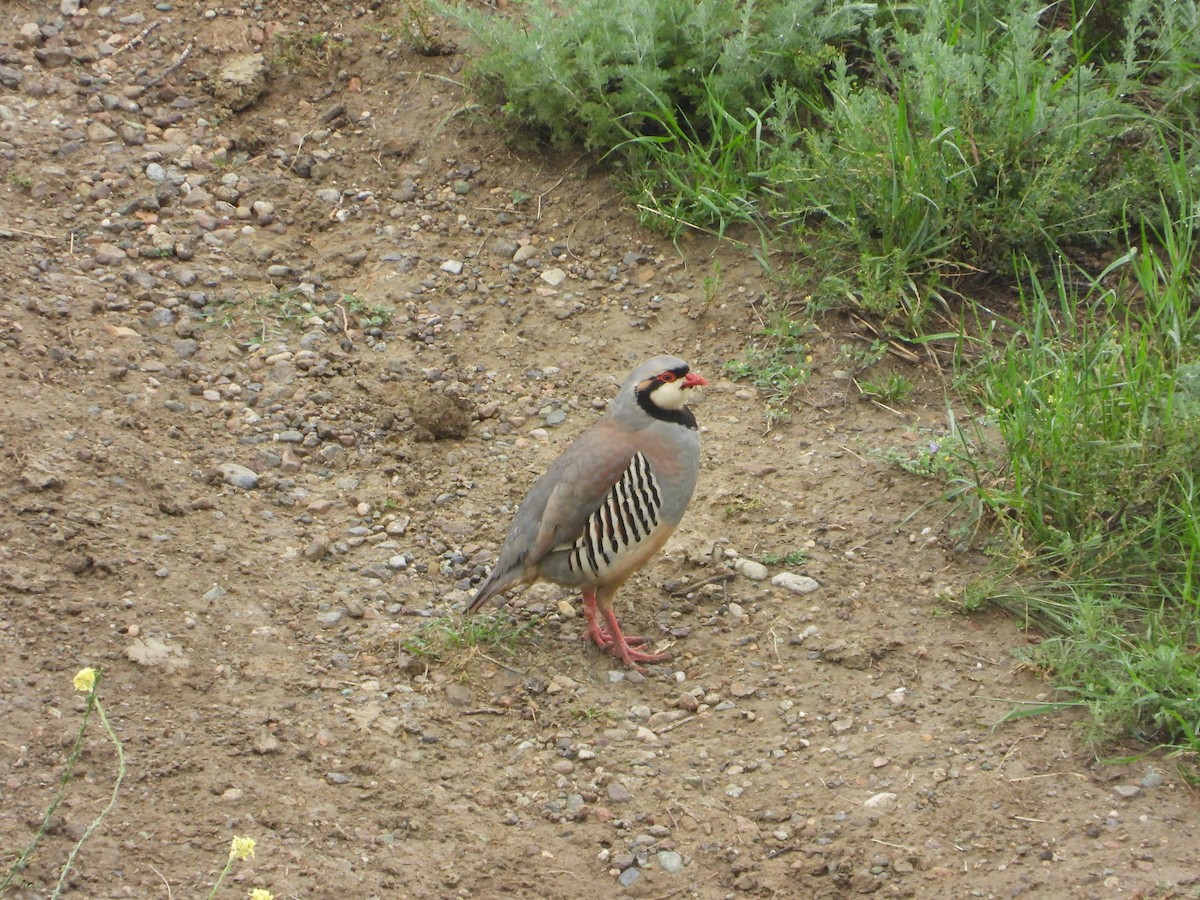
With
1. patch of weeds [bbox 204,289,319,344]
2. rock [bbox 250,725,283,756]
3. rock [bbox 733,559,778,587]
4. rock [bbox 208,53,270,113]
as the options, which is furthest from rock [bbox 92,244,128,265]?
rock [bbox 733,559,778,587]

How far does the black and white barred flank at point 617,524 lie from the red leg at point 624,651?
20 cm

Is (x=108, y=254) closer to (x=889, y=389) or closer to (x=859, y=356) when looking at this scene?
(x=859, y=356)

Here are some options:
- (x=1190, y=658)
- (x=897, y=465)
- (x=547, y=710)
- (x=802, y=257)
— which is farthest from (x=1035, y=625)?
(x=802, y=257)

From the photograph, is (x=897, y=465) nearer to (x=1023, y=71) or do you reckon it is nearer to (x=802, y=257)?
(x=802, y=257)

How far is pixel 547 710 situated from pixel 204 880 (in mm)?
1290

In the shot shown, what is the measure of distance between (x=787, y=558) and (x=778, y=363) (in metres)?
1.09

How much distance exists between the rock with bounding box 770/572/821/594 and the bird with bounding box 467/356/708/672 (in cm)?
46

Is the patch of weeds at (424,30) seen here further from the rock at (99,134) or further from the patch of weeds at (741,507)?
the patch of weeds at (741,507)

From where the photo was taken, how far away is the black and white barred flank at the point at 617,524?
450 cm

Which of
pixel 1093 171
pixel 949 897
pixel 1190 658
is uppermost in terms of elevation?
pixel 1093 171

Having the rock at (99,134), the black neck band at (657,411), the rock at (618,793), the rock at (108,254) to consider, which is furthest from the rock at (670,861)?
the rock at (99,134)

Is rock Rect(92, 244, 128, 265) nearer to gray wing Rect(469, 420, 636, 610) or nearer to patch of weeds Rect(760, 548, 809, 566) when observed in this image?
gray wing Rect(469, 420, 636, 610)

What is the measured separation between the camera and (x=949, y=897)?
3.58m

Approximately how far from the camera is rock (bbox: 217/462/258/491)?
16.7ft
